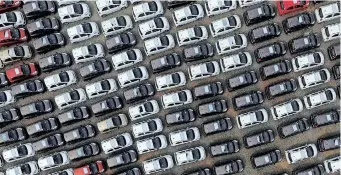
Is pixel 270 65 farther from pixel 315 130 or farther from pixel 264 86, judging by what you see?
pixel 315 130

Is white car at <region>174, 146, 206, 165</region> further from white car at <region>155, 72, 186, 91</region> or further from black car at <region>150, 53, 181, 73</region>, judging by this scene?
black car at <region>150, 53, 181, 73</region>

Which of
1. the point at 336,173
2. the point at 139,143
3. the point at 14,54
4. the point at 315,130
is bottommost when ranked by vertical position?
the point at 336,173

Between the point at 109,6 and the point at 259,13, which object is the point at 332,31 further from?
the point at 109,6

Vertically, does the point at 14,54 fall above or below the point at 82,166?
above

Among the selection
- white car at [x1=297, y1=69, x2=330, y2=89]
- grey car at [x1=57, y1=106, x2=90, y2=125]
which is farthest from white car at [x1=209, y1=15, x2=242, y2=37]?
grey car at [x1=57, y1=106, x2=90, y2=125]

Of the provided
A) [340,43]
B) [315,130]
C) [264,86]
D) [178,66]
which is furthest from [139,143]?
[340,43]
